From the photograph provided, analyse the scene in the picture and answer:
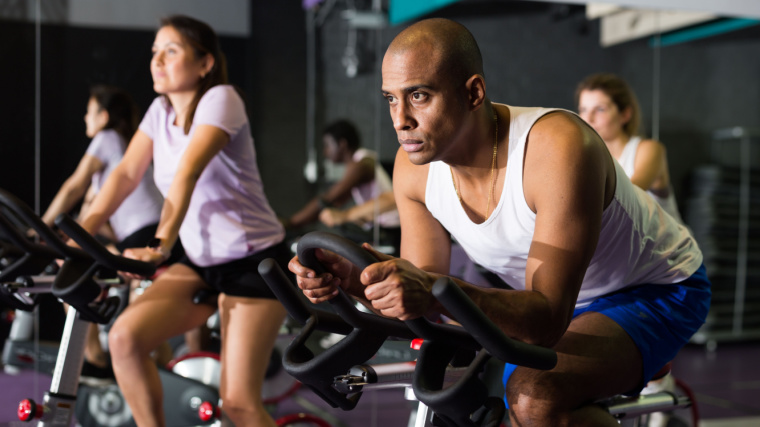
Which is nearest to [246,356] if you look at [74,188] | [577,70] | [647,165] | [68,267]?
[68,267]

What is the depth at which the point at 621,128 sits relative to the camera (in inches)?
131

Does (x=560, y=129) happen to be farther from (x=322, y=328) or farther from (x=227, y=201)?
(x=227, y=201)

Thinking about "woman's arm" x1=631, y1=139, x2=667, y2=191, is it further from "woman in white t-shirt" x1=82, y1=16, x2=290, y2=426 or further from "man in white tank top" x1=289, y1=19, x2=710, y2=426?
"woman in white t-shirt" x1=82, y1=16, x2=290, y2=426

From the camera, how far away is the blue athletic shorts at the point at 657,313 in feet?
5.39

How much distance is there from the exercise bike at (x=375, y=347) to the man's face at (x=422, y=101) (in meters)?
0.38

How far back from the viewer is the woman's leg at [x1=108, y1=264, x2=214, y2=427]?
2.18m

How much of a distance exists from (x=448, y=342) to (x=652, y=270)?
2.62 feet

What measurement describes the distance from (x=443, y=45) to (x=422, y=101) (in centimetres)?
11

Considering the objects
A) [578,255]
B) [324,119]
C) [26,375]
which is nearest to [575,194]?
[578,255]

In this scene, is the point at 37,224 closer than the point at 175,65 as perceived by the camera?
Yes

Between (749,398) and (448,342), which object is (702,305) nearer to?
(448,342)

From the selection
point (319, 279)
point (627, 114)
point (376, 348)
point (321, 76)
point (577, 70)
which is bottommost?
point (376, 348)

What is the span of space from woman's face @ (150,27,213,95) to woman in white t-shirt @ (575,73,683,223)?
1645mm

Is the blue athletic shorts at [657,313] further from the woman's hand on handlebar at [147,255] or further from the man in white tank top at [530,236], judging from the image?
the woman's hand on handlebar at [147,255]
